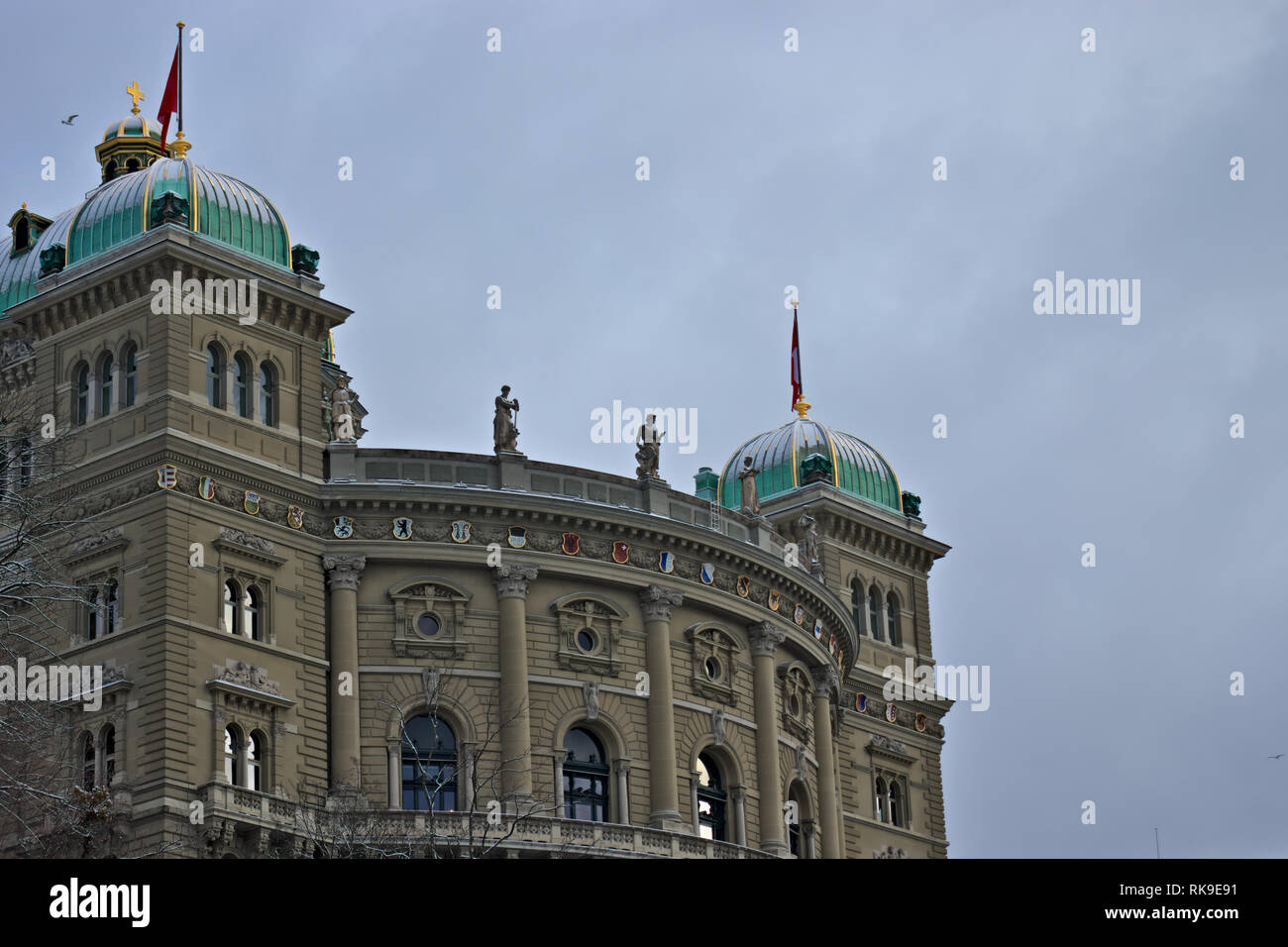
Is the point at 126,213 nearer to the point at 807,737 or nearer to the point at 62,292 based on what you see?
the point at 62,292

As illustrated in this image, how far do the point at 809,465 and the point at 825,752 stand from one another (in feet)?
45.7

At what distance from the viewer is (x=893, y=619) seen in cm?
9169

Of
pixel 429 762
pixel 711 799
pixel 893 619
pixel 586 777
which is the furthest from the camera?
pixel 893 619

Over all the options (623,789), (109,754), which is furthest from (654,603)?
(109,754)

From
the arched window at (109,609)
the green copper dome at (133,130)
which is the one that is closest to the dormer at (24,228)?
the green copper dome at (133,130)

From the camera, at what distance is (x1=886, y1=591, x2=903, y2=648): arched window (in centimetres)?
9131

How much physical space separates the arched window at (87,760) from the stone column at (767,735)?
22262mm

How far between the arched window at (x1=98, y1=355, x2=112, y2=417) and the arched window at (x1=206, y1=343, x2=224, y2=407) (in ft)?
9.74

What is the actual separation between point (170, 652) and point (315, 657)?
5.69 m

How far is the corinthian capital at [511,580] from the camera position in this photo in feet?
228

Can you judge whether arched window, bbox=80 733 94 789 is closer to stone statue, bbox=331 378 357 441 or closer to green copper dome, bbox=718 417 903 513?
stone statue, bbox=331 378 357 441

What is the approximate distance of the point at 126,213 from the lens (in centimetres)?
6869

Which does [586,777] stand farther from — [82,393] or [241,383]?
[82,393]
